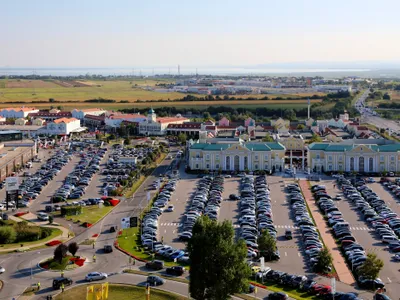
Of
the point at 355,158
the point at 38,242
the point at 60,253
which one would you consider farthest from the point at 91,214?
the point at 355,158

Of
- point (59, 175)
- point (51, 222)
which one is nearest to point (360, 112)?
point (59, 175)

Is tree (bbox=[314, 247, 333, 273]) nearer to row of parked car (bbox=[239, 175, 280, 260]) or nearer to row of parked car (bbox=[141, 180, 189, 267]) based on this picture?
row of parked car (bbox=[239, 175, 280, 260])

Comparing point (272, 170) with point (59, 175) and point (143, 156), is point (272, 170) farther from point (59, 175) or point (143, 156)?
point (59, 175)

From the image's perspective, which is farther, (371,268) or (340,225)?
(340,225)

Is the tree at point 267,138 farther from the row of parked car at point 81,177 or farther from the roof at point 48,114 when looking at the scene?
the roof at point 48,114

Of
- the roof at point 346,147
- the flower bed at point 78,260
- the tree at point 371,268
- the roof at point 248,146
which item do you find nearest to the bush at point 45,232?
the flower bed at point 78,260

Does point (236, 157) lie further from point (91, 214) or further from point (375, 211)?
point (91, 214)

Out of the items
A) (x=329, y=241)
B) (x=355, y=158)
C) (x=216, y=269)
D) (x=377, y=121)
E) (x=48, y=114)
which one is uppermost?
(x=48, y=114)
